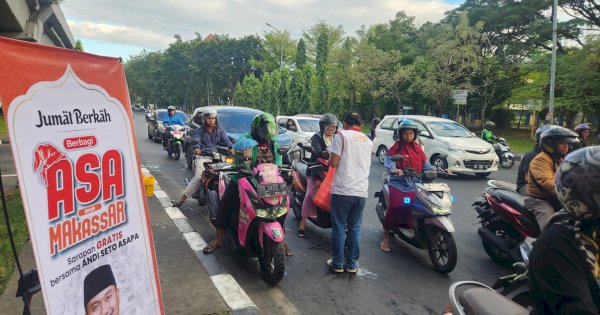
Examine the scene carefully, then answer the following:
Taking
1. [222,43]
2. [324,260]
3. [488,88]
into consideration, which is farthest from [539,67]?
[222,43]

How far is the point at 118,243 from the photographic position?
7.43ft

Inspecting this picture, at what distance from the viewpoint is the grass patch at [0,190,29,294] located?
401cm

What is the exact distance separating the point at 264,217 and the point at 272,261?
1.53ft

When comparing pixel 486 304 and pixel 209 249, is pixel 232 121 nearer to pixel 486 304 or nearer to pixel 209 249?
pixel 209 249

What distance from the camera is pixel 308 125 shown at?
14219 millimetres

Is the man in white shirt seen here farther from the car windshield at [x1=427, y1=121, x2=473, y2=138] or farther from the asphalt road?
the car windshield at [x1=427, y1=121, x2=473, y2=138]

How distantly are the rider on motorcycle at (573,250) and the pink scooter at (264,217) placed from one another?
2.57 metres

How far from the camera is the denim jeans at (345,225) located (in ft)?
14.4

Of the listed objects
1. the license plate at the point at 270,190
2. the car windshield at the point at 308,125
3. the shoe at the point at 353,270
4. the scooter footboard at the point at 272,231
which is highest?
the license plate at the point at 270,190

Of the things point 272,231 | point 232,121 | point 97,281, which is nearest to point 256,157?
point 272,231

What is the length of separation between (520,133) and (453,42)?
9.95 metres

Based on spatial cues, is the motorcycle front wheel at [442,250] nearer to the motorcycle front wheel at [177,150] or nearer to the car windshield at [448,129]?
the car windshield at [448,129]

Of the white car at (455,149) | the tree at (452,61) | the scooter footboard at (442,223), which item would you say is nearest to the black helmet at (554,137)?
the scooter footboard at (442,223)

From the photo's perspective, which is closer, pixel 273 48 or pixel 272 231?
pixel 272 231
